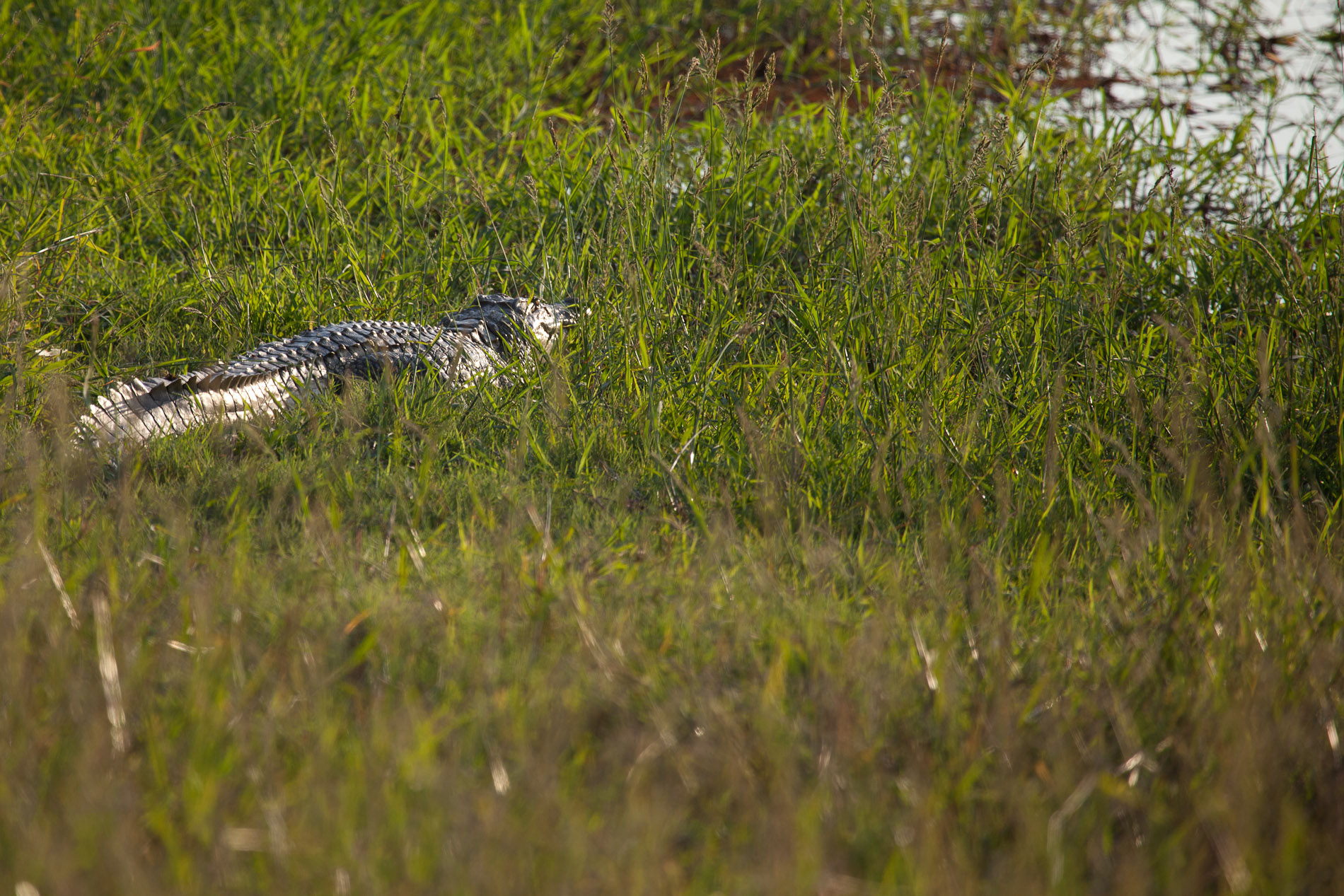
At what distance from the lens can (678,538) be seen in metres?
1.98

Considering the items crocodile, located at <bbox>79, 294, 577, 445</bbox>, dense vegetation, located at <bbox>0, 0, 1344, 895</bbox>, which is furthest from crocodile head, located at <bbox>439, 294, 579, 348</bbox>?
dense vegetation, located at <bbox>0, 0, 1344, 895</bbox>

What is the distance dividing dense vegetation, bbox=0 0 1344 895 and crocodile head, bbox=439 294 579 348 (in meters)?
0.15

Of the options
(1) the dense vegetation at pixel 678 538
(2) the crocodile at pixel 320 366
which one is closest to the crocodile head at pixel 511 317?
(2) the crocodile at pixel 320 366

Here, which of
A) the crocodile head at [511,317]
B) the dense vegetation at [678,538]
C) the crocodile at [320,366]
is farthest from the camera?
the crocodile head at [511,317]

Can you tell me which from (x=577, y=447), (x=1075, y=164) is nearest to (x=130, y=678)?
(x=577, y=447)

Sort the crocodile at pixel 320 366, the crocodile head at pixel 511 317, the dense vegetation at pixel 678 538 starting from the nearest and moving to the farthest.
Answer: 1. the dense vegetation at pixel 678 538
2. the crocodile at pixel 320 366
3. the crocodile head at pixel 511 317

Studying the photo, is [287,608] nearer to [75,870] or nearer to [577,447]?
[75,870]

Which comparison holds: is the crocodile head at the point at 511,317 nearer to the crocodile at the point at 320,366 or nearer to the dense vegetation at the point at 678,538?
the crocodile at the point at 320,366

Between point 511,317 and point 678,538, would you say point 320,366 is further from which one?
point 678,538

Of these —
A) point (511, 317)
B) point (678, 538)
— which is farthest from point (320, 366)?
point (678, 538)

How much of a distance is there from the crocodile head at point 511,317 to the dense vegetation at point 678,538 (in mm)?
149

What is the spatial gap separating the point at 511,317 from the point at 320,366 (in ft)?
1.91

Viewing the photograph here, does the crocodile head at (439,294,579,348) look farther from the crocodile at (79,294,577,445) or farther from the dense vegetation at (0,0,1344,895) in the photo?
the dense vegetation at (0,0,1344,895)

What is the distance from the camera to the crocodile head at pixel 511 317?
9.72 ft
